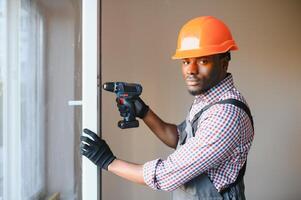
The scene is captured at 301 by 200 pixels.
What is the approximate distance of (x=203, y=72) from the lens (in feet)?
4.45

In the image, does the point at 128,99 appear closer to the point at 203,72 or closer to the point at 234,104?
the point at 203,72

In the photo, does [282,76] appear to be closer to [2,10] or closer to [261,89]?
[261,89]

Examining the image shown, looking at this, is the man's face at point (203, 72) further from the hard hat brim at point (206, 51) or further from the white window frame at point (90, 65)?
the white window frame at point (90, 65)

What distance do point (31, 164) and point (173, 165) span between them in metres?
0.84

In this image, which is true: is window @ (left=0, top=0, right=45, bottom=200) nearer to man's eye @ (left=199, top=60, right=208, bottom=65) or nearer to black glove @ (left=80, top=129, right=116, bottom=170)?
black glove @ (left=80, top=129, right=116, bottom=170)

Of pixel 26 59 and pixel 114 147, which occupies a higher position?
pixel 26 59

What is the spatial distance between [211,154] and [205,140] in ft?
0.18

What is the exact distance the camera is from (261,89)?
2.68 m

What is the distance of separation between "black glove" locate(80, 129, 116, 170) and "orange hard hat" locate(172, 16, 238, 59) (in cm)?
47

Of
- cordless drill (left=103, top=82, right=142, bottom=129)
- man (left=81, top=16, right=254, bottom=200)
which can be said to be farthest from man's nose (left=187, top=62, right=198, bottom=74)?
cordless drill (left=103, top=82, right=142, bottom=129)

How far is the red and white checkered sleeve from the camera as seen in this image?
1200mm

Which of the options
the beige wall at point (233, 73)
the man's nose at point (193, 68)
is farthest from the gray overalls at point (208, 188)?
the beige wall at point (233, 73)

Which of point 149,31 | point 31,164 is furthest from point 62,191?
point 149,31

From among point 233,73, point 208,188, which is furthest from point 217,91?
point 233,73
